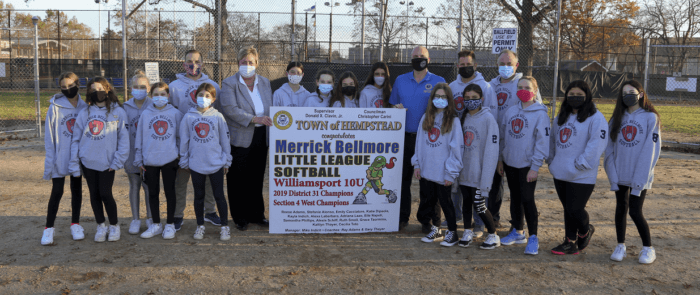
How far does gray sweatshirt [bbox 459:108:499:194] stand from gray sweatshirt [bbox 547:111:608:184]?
580 mm

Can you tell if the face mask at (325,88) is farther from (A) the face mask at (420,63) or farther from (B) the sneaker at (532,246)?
(B) the sneaker at (532,246)

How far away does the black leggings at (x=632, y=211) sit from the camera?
14.4 feet

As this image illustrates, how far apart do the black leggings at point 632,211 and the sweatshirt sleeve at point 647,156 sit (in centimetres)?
12

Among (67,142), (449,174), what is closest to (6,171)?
(67,142)

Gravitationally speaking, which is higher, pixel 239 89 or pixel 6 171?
pixel 239 89

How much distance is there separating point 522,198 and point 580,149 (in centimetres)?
77

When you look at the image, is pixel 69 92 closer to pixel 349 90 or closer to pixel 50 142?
pixel 50 142

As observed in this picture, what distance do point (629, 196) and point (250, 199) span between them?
394cm

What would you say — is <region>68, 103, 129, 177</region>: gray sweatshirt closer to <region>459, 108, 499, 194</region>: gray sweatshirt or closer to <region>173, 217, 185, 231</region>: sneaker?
<region>173, 217, 185, 231</region>: sneaker

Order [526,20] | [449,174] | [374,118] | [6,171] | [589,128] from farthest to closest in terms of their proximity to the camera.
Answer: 1. [526,20]
2. [6,171]
3. [374,118]
4. [449,174]
5. [589,128]

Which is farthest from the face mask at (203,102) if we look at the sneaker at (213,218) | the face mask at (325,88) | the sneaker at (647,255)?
the sneaker at (647,255)

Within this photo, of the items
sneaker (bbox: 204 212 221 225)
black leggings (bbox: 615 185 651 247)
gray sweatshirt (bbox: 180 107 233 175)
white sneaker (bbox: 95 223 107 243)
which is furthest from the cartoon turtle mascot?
white sneaker (bbox: 95 223 107 243)

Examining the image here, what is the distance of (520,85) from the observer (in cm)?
473

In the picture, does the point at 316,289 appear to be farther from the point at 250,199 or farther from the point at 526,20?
the point at 526,20
